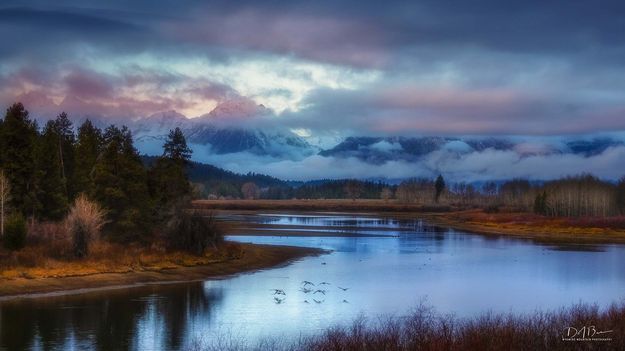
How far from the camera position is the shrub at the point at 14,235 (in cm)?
5616

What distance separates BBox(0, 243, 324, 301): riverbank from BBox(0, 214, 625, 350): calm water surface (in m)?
2.56

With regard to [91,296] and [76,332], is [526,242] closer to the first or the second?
[91,296]

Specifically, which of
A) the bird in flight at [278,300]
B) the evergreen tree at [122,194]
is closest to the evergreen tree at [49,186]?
the evergreen tree at [122,194]

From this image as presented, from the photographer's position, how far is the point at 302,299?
48.9 m

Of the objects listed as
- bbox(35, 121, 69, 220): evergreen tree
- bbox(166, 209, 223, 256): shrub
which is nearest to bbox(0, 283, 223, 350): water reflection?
bbox(166, 209, 223, 256): shrub

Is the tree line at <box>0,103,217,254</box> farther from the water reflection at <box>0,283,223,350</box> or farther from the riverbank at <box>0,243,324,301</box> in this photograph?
A: the water reflection at <box>0,283,223,350</box>

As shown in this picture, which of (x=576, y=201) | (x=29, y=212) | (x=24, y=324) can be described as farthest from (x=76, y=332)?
(x=576, y=201)

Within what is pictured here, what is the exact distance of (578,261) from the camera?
8162cm

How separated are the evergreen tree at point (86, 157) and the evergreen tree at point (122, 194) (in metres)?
10.6

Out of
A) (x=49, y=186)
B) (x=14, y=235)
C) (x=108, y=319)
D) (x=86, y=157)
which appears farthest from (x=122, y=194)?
(x=108, y=319)

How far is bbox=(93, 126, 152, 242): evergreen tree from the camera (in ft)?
225

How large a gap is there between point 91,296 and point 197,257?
19.9 m

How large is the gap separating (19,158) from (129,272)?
60.4ft

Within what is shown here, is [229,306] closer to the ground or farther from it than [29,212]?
closer to the ground
